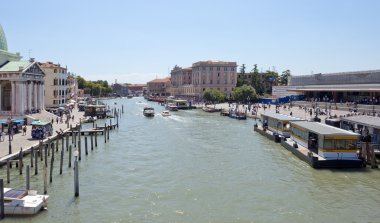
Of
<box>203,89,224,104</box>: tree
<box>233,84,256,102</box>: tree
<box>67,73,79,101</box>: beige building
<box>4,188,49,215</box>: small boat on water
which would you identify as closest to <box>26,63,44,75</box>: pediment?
<box>67,73,79,101</box>: beige building

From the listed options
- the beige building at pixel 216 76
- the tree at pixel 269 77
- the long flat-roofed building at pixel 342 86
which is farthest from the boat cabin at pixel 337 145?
the tree at pixel 269 77

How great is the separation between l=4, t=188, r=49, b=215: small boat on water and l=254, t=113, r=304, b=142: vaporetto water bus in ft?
104

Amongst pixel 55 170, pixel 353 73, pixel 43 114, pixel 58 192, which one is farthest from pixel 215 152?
pixel 353 73

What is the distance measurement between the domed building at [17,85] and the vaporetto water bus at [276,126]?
3611 centimetres

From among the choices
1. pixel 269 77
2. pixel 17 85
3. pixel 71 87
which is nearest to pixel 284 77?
pixel 269 77

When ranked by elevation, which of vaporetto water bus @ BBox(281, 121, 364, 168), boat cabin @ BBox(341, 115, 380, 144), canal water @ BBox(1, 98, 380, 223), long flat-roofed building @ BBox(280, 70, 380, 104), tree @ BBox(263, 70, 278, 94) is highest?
tree @ BBox(263, 70, 278, 94)

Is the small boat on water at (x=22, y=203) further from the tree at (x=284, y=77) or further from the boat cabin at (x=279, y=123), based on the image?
the tree at (x=284, y=77)

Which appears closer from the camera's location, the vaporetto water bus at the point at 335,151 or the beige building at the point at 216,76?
the vaporetto water bus at the point at 335,151

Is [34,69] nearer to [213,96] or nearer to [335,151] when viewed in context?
[335,151]

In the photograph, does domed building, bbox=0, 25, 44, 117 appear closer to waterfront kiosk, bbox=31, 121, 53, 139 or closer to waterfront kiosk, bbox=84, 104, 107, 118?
waterfront kiosk, bbox=84, 104, 107, 118

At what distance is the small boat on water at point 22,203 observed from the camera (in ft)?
69.3

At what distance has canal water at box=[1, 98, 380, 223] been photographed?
72.4 ft

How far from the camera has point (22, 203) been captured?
21359 millimetres

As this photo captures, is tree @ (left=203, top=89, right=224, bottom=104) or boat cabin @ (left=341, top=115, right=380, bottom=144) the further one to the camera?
tree @ (left=203, top=89, right=224, bottom=104)
